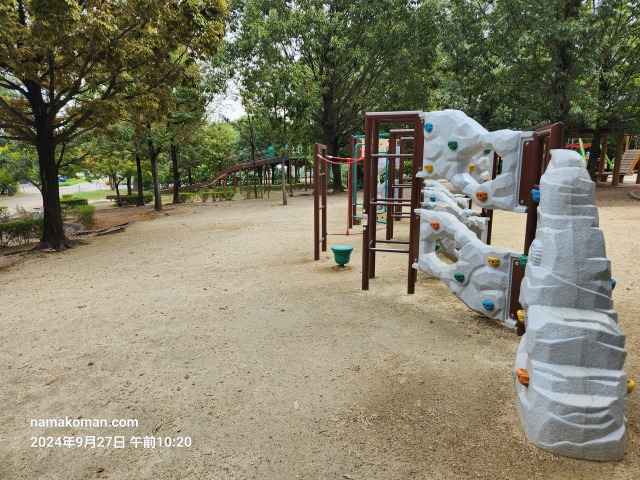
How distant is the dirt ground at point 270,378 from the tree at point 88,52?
420cm

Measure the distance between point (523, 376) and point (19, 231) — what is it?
39.7ft

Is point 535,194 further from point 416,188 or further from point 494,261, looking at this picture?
point 416,188

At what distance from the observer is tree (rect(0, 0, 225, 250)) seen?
22.5ft

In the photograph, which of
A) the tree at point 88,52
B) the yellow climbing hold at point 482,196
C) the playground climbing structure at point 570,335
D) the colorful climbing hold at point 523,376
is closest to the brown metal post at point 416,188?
the yellow climbing hold at point 482,196

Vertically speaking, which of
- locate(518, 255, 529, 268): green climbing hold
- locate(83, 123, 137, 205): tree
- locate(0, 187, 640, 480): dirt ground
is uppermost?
locate(83, 123, 137, 205): tree

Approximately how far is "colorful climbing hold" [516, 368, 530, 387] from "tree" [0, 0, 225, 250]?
7.90 m

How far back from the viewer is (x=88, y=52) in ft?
25.7

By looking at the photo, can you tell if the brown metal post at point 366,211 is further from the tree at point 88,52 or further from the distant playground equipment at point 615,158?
the distant playground equipment at point 615,158

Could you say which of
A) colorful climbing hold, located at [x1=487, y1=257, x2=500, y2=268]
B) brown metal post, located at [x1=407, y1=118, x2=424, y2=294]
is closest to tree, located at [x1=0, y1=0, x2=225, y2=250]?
brown metal post, located at [x1=407, y1=118, x2=424, y2=294]

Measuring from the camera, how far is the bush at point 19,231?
10172 millimetres

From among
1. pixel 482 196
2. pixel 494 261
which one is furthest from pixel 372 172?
pixel 494 261

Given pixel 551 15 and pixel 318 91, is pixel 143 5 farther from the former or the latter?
pixel 551 15

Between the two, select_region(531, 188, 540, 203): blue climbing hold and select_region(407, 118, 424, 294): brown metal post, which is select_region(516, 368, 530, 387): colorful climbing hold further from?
select_region(407, 118, 424, 294): brown metal post

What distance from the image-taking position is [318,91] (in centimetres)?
1733
